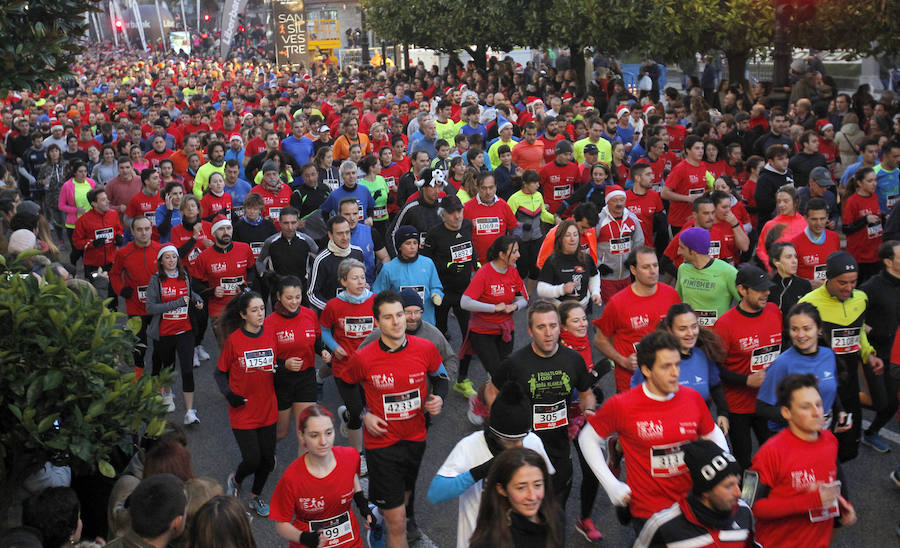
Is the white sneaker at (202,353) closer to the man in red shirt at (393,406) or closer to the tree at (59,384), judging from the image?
the man in red shirt at (393,406)

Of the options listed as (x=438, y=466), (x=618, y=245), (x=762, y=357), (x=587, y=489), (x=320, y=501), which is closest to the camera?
(x=320, y=501)

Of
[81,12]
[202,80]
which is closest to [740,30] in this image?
[81,12]

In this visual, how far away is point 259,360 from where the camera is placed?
7004 mm

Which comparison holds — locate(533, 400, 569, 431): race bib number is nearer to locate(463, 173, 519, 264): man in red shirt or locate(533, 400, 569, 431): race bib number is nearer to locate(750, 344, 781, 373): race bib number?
locate(750, 344, 781, 373): race bib number

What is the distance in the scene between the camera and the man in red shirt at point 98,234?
10969mm

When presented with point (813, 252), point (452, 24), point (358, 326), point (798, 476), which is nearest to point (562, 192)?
point (813, 252)

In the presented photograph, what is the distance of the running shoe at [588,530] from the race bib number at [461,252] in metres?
3.19

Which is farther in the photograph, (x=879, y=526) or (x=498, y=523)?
(x=879, y=526)

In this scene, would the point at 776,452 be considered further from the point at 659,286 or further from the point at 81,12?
the point at 81,12

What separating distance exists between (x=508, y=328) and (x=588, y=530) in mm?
2133

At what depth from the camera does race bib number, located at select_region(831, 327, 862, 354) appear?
6820 mm

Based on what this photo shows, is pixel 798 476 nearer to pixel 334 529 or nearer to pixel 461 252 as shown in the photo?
pixel 334 529

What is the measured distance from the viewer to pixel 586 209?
8.60 m

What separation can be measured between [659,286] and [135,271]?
484cm
